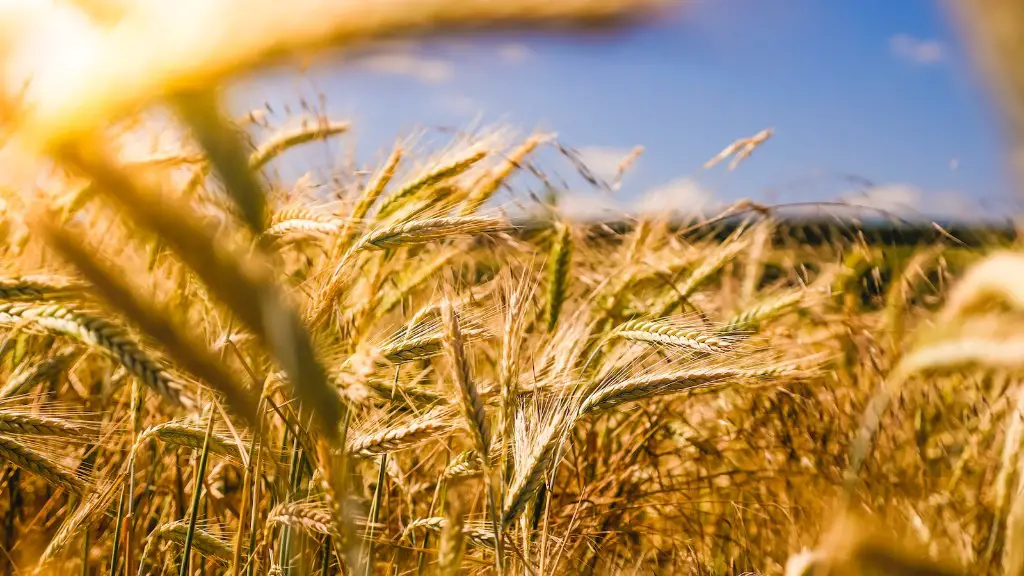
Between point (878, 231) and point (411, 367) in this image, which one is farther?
point (878, 231)

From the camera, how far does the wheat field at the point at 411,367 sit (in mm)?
544

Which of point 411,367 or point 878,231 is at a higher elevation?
point 878,231

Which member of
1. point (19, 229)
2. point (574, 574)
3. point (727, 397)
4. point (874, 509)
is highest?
point (19, 229)

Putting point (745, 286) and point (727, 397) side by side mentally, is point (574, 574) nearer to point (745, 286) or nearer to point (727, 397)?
point (727, 397)

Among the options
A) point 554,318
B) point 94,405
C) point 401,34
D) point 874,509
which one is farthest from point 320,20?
point 94,405

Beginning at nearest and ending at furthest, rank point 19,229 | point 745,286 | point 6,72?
point 6,72, point 19,229, point 745,286

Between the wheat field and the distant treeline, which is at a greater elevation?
the distant treeline

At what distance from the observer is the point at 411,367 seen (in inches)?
76.5

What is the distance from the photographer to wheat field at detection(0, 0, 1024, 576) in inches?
21.4

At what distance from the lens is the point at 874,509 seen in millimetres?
1722

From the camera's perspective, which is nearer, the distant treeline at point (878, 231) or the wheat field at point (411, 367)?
the wheat field at point (411, 367)

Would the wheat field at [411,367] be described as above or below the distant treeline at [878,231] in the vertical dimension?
below

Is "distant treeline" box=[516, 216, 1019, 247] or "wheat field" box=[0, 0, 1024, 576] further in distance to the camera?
"distant treeline" box=[516, 216, 1019, 247]

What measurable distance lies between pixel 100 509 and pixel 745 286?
8.43 ft
